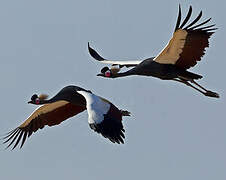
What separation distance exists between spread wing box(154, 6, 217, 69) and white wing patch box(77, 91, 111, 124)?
2262 mm

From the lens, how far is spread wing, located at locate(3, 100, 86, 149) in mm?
29000

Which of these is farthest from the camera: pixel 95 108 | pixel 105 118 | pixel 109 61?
pixel 109 61

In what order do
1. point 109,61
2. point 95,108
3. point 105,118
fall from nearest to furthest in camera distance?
point 105,118
point 95,108
point 109,61

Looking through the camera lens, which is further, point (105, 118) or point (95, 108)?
point (95, 108)

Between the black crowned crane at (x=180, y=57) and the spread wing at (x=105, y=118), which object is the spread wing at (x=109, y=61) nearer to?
the black crowned crane at (x=180, y=57)

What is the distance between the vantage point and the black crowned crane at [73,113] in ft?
81.8

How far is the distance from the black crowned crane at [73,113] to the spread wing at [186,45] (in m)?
1.67

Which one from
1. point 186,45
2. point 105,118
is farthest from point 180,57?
point 105,118

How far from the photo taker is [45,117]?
95.3ft

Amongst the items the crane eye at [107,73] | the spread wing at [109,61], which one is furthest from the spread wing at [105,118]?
the spread wing at [109,61]

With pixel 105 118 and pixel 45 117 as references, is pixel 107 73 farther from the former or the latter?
pixel 105 118

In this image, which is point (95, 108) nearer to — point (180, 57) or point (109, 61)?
point (180, 57)

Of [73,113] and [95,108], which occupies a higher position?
[95,108]

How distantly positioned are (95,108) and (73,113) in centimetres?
366
